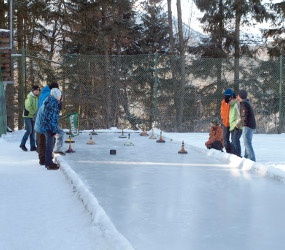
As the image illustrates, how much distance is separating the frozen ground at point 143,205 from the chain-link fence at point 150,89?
8086 millimetres

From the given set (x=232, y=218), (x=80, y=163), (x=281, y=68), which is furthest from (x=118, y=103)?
(x=232, y=218)

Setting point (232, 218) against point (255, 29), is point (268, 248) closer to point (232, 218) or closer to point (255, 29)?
point (232, 218)

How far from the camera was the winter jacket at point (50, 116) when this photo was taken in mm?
6992

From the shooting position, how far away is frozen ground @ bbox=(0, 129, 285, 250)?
353 centimetres

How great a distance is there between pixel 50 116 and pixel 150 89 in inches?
402

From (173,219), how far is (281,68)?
12733 millimetres

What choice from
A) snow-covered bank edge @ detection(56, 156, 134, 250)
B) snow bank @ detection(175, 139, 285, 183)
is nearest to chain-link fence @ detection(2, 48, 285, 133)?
snow bank @ detection(175, 139, 285, 183)

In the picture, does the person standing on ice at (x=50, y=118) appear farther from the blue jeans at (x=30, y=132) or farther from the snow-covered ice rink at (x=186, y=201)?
the blue jeans at (x=30, y=132)

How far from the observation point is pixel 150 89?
17.0 m

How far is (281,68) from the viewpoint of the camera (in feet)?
51.3

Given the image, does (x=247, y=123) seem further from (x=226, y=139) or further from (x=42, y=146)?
(x=42, y=146)

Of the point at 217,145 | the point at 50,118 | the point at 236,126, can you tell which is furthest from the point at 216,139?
the point at 50,118

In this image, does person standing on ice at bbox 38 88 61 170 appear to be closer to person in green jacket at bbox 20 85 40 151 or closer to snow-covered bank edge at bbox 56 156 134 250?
snow-covered bank edge at bbox 56 156 134 250

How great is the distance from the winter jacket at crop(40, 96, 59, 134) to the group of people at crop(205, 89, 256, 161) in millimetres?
3305
